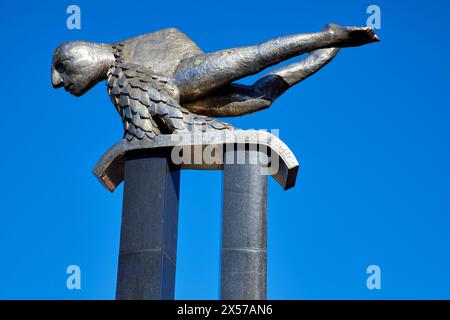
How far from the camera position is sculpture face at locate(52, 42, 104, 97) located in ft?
43.0

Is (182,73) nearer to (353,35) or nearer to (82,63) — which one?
(82,63)

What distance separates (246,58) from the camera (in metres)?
12.6

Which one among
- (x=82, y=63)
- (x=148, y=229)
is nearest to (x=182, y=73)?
(x=82, y=63)

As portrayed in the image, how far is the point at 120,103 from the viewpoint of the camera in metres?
12.5

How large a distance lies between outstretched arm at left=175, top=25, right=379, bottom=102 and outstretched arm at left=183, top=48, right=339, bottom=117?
293 mm

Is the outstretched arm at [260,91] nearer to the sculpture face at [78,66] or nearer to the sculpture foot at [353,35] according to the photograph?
the sculpture foot at [353,35]

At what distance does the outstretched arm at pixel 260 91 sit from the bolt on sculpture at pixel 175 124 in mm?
14

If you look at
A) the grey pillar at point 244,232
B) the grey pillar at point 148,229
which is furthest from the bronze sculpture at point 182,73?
the grey pillar at point 244,232

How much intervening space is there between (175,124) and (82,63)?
1848 millimetres

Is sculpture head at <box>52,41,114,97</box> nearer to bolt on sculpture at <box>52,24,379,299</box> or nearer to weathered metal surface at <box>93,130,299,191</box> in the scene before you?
bolt on sculpture at <box>52,24,379,299</box>
